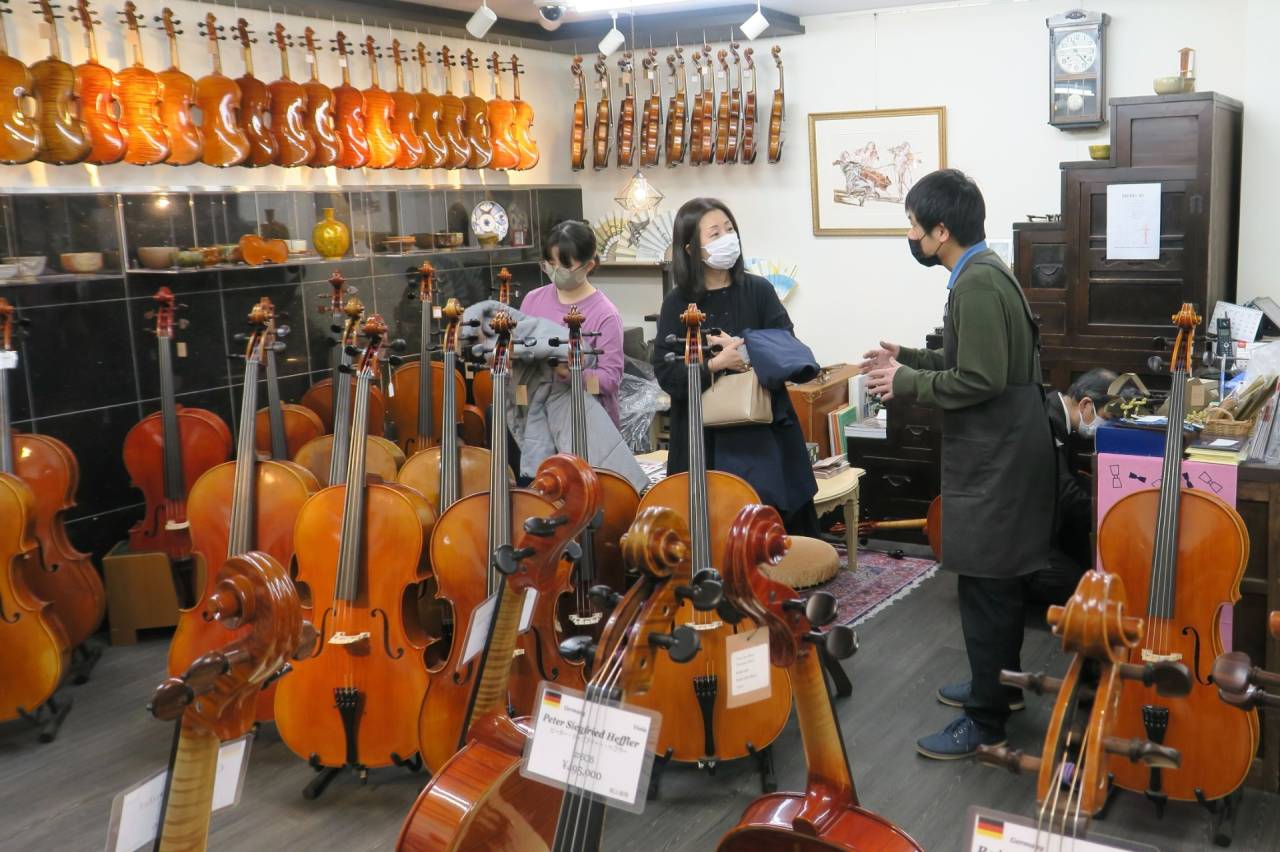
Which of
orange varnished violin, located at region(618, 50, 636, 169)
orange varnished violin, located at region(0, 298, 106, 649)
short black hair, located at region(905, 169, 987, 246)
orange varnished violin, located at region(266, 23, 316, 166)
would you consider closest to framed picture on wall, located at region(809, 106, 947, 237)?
orange varnished violin, located at region(618, 50, 636, 169)

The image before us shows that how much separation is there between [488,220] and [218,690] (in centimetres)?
570

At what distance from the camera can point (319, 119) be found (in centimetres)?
593

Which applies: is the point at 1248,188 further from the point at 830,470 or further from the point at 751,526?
the point at 751,526

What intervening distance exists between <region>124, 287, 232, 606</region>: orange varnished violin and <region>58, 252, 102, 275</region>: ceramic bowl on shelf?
1.46ft

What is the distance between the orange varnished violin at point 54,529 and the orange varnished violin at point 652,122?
13.8 feet

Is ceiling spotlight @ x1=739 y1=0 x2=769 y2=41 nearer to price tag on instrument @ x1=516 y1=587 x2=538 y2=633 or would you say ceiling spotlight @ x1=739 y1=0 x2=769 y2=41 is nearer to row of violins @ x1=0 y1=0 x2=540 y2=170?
row of violins @ x1=0 y1=0 x2=540 y2=170

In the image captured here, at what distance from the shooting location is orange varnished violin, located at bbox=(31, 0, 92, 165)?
4727 millimetres

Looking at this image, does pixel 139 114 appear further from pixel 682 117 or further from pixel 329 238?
pixel 682 117

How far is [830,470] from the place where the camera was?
5340 millimetres

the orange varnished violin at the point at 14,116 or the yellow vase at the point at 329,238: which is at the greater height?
the orange varnished violin at the point at 14,116

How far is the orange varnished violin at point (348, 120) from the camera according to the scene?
6.07 meters

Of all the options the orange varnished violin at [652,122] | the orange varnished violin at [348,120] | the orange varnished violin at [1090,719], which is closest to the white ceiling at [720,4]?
the orange varnished violin at [652,122]

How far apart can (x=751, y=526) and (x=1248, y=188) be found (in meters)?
4.91

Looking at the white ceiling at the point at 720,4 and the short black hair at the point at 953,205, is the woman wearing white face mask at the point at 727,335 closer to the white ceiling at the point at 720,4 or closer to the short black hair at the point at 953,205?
the short black hair at the point at 953,205
